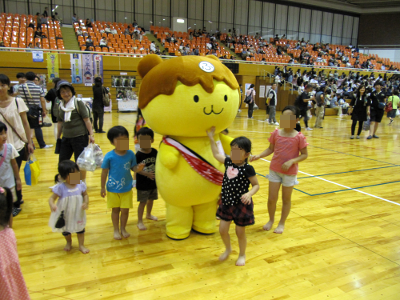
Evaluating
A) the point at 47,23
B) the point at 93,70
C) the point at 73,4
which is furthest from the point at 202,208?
the point at 73,4

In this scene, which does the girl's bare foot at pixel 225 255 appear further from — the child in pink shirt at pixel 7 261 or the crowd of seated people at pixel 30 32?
the crowd of seated people at pixel 30 32

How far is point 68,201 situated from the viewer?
2.77 metres

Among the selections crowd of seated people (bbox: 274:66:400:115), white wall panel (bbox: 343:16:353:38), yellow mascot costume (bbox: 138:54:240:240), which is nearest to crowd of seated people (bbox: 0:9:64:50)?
crowd of seated people (bbox: 274:66:400:115)

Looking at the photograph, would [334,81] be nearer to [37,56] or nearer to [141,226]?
[37,56]

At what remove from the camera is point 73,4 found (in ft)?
67.2

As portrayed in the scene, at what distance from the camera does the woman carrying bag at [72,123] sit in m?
3.91

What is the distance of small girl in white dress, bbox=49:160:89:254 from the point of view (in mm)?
2707

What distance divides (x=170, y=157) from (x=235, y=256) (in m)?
1.09

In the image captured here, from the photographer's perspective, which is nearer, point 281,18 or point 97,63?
point 97,63

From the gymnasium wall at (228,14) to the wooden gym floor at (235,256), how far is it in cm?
1934

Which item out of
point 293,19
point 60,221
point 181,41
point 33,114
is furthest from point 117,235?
point 293,19

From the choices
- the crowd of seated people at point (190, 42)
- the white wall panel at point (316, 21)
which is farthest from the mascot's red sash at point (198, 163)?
the white wall panel at point (316, 21)

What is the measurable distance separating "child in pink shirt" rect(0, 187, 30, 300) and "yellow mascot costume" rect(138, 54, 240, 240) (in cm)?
149

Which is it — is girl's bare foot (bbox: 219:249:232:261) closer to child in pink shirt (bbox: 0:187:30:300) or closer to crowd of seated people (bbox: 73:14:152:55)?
child in pink shirt (bbox: 0:187:30:300)
